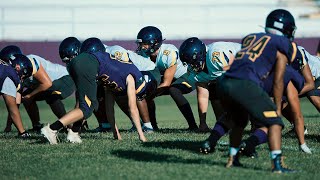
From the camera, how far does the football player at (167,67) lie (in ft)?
40.1

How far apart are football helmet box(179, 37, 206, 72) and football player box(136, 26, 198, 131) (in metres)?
1.80

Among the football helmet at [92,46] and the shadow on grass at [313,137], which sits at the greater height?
the football helmet at [92,46]

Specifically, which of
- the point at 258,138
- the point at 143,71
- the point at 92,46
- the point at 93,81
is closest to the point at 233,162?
the point at 258,138

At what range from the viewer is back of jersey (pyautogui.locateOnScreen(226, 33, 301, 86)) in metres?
7.04

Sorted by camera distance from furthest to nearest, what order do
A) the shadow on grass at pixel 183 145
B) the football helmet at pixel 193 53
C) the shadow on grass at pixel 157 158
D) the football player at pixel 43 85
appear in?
1. the football player at pixel 43 85
2. the football helmet at pixel 193 53
3. the shadow on grass at pixel 183 145
4. the shadow on grass at pixel 157 158

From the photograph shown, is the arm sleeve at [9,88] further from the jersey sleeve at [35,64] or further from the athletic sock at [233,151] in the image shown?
the athletic sock at [233,151]

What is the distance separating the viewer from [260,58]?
7055 millimetres

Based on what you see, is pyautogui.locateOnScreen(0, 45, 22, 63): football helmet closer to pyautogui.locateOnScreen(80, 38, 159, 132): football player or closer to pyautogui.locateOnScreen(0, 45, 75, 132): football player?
pyautogui.locateOnScreen(0, 45, 75, 132): football player

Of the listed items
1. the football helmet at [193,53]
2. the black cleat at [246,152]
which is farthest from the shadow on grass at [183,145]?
the football helmet at [193,53]

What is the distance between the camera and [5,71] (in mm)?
10961

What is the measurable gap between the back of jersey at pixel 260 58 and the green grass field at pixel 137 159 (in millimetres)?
974

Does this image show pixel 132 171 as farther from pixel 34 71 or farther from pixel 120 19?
pixel 120 19

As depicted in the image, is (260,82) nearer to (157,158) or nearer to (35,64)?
(157,158)

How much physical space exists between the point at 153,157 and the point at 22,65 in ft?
12.5
